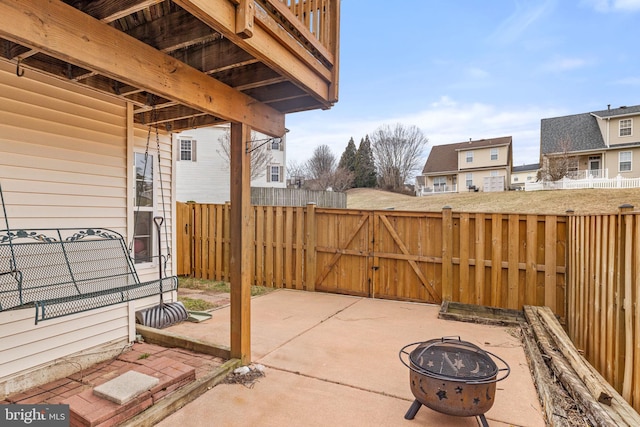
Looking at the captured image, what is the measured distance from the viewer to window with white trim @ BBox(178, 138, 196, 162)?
50.8ft

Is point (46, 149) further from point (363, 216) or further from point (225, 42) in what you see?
point (363, 216)

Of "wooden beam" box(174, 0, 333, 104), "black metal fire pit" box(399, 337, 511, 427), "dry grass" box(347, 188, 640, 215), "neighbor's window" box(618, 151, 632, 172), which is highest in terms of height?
"neighbor's window" box(618, 151, 632, 172)

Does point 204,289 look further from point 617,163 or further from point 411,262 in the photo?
point 617,163

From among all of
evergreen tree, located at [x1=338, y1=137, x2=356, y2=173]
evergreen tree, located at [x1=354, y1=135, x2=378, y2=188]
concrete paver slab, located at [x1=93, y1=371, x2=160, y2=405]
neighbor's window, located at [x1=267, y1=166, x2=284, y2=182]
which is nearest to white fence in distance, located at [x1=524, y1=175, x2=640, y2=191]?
neighbor's window, located at [x1=267, y1=166, x2=284, y2=182]

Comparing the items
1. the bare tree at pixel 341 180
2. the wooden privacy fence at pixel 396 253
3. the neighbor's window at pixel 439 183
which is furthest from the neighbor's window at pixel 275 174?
the neighbor's window at pixel 439 183

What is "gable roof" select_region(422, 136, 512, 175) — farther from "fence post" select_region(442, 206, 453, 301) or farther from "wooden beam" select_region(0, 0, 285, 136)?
"wooden beam" select_region(0, 0, 285, 136)

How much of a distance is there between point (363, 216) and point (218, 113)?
12.1ft

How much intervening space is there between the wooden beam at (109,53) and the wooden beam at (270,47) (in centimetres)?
53

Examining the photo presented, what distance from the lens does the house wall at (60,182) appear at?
8.37ft

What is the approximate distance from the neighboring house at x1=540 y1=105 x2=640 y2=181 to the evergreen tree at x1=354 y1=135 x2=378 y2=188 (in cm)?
1691

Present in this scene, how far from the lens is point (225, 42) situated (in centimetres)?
238

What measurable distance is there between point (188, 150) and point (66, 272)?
13898mm

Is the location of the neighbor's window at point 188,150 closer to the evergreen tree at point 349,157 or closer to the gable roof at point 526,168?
the evergreen tree at point 349,157

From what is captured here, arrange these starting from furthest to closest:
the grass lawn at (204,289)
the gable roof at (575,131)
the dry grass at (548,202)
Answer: the gable roof at (575,131)
the dry grass at (548,202)
the grass lawn at (204,289)
